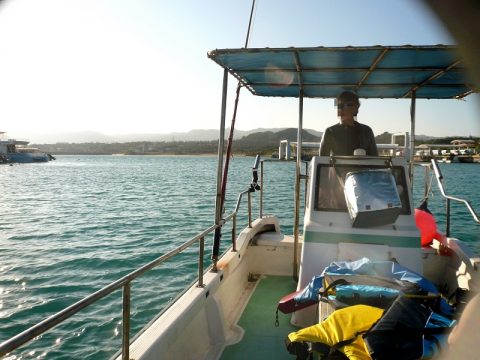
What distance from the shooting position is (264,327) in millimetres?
4547

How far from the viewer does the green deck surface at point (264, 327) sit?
3951 mm

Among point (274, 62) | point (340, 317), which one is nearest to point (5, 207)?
point (274, 62)

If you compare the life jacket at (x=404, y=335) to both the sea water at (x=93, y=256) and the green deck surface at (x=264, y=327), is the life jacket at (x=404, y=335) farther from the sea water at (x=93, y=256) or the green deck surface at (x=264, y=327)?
the sea water at (x=93, y=256)

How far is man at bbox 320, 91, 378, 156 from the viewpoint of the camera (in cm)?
507

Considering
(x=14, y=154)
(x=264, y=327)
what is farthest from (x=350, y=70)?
(x=14, y=154)

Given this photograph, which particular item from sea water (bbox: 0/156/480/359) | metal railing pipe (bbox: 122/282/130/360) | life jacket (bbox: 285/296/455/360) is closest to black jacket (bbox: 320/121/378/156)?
sea water (bbox: 0/156/480/359)

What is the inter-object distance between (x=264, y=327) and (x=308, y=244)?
3.48ft

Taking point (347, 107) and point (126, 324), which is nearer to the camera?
point (126, 324)

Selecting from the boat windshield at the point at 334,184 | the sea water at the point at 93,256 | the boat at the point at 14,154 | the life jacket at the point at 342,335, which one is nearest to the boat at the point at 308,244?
the boat windshield at the point at 334,184

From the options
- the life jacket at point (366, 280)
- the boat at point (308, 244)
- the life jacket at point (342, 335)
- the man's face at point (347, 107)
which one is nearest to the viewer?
the life jacket at point (342, 335)

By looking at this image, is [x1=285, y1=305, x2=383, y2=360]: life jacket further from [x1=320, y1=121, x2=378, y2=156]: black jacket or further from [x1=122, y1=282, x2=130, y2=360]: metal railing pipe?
[x1=320, y1=121, x2=378, y2=156]: black jacket

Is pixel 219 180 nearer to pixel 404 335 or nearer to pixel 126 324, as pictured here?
pixel 126 324

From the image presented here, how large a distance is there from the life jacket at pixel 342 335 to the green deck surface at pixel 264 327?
4.83 feet

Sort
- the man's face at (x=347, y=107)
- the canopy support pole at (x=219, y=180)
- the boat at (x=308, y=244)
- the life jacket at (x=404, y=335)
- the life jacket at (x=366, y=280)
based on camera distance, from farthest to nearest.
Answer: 1. the man's face at (x=347, y=107)
2. the canopy support pole at (x=219, y=180)
3. the boat at (x=308, y=244)
4. the life jacket at (x=366, y=280)
5. the life jacket at (x=404, y=335)
